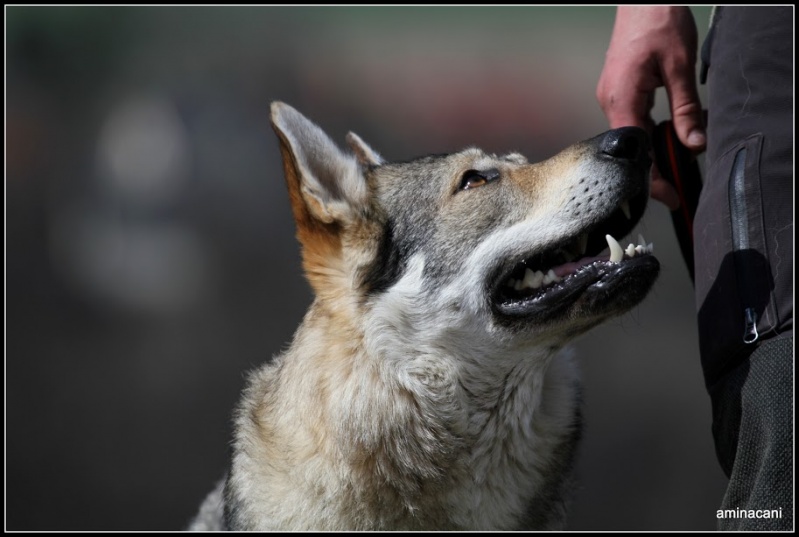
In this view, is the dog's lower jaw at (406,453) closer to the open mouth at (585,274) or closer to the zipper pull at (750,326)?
the open mouth at (585,274)

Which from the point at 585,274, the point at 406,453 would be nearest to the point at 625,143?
the point at 585,274

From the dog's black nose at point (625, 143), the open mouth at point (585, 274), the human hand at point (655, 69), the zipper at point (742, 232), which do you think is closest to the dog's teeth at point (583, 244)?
the open mouth at point (585, 274)

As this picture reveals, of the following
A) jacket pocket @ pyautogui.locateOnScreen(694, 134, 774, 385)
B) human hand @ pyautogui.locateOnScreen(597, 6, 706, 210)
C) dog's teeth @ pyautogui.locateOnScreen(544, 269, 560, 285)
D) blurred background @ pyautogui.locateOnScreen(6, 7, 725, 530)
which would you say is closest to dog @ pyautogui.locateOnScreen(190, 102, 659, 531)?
dog's teeth @ pyautogui.locateOnScreen(544, 269, 560, 285)

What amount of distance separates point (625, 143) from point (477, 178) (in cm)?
51

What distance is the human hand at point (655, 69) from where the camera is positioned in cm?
296

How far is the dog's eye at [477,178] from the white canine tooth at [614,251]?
47 centimetres

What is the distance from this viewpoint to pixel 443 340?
105 inches

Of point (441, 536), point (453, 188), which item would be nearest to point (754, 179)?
point (453, 188)

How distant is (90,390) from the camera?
5.68 meters

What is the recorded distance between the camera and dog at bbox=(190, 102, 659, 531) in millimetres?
2547

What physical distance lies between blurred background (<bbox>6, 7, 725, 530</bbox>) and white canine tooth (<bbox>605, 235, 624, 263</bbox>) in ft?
10.2

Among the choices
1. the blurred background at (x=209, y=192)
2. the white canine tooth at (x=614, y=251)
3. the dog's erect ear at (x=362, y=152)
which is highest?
the dog's erect ear at (x=362, y=152)

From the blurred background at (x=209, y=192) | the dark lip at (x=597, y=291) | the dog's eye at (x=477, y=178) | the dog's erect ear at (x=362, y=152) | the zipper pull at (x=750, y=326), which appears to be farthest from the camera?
the blurred background at (x=209, y=192)

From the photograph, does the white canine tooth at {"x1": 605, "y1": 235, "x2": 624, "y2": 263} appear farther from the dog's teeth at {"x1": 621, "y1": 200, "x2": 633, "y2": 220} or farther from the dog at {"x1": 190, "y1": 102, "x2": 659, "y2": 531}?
the dog's teeth at {"x1": 621, "y1": 200, "x2": 633, "y2": 220}
